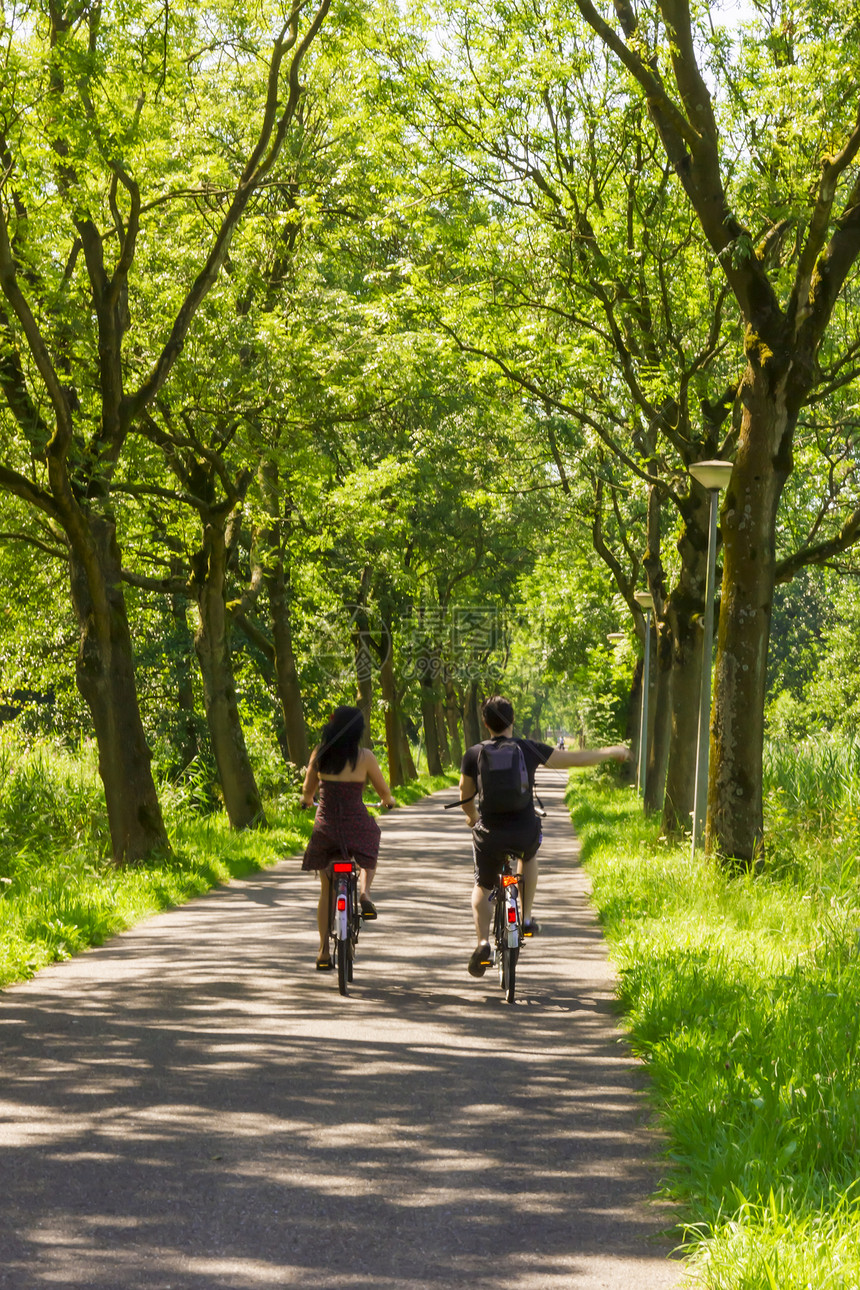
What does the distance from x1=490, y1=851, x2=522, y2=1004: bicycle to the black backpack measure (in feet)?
1.24

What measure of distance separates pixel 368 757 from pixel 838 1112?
176 inches

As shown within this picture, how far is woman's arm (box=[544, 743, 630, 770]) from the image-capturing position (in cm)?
727

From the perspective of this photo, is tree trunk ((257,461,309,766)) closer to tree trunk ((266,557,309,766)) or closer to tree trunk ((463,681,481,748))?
tree trunk ((266,557,309,766))

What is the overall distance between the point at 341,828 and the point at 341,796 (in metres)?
0.21

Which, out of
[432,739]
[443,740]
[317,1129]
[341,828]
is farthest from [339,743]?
[443,740]

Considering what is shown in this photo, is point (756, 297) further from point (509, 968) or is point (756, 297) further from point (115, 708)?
point (115, 708)

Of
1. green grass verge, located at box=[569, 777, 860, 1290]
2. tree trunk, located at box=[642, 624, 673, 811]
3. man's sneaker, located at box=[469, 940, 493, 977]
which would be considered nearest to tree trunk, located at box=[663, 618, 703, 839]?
tree trunk, located at box=[642, 624, 673, 811]

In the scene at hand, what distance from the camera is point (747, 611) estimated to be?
1166cm

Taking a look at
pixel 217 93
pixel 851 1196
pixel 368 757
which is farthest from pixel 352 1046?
pixel 217 93

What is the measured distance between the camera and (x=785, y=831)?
45.0ft

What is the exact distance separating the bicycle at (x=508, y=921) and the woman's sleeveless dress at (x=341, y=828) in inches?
34.6

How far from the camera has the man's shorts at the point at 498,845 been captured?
8562 mm

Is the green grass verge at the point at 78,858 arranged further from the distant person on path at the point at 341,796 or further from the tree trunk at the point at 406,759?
the tree trunk at the point at 406,759

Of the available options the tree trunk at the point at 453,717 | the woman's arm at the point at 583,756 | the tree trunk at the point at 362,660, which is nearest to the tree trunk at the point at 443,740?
the tree trunk at the point at 453,717
